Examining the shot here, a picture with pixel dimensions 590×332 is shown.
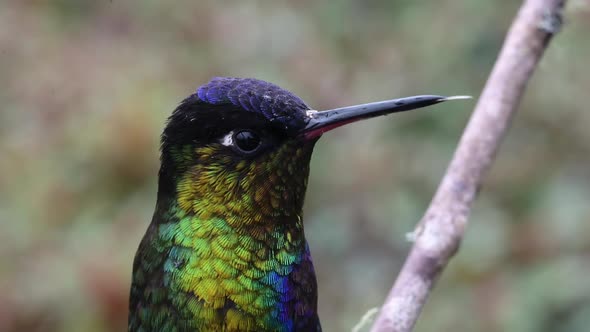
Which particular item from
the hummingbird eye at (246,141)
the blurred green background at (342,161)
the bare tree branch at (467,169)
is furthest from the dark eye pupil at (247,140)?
the blurred green background at (342,161)

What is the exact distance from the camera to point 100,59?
5.66 meters

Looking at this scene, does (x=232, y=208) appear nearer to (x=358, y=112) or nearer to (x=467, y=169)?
(x=358, y=112)

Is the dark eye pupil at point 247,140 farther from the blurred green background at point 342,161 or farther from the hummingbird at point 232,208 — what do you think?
the blurred green background at point 342,161

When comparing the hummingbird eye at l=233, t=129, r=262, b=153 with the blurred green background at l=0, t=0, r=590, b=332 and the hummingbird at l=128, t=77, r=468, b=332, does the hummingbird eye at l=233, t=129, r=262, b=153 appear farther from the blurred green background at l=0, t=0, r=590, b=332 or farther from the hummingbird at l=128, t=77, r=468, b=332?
the blurred green background at l=0, t=0, r=590, b=332

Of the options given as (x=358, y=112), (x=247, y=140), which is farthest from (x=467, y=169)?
(x=247, y=140)

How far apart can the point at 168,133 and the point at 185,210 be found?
0.67 feet

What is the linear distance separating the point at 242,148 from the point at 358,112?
0.33 m

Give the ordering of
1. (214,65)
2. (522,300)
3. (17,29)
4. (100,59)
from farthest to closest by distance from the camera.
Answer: (17,29)
(100,59)
(214,65)
(522,300)

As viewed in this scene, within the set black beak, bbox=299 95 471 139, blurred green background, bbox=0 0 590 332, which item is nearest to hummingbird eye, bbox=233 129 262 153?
black beak, bbox=299 95 471 139

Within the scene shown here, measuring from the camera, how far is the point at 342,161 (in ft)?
15.1

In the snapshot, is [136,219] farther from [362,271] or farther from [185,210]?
[185,210]

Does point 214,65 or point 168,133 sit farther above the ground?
point 214,65

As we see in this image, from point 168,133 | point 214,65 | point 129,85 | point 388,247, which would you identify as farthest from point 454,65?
point 168,133

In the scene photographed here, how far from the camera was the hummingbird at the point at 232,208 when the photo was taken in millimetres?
2090
